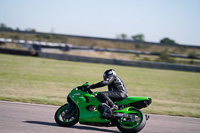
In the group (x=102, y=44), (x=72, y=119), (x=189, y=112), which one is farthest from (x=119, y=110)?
(x=102, y=44)

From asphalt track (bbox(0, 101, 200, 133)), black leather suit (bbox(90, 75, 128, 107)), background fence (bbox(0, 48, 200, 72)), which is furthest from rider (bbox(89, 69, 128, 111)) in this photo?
background fence (bbox(0, 48, 200, 72))

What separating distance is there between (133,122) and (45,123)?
7.97 ft

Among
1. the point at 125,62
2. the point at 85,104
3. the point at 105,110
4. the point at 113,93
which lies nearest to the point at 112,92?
the point at 113,93

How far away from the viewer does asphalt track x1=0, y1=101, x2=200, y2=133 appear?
6250 mm

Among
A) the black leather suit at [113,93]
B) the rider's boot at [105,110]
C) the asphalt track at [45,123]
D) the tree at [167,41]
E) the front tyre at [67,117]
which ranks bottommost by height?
the asphalt track at [45,123]

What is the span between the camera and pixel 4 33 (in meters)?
80.1

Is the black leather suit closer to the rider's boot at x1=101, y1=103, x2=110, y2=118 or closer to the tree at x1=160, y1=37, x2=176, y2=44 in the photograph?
the rider's boot at x1=101, y1=103, x2=110, y2=118

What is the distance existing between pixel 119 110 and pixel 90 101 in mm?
830

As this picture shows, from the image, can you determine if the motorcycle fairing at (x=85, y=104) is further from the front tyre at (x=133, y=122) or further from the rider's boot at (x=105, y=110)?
the front tyre at (x=133, y=122)

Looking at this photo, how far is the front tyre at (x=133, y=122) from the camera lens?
241 inches

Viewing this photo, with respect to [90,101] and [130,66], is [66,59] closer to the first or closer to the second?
[130,66]

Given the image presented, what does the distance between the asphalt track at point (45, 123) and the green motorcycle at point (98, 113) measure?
0.24 m

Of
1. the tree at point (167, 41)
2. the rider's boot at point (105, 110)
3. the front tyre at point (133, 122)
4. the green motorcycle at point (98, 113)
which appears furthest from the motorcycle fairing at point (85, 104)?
the tree at point (167, 41)

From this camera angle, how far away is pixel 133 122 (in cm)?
630
